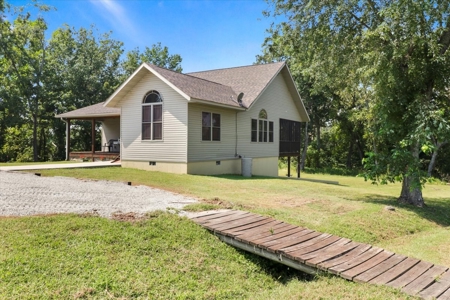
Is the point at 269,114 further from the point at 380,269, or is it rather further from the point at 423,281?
the point at 423,281

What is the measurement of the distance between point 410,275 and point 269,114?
16075 mm

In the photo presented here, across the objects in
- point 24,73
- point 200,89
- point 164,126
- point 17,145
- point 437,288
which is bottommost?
point 437,288

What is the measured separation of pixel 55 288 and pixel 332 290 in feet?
10.2

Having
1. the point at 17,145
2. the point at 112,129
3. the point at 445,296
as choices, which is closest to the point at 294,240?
the point at 445,296

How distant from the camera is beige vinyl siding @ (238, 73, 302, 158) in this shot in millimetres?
17828

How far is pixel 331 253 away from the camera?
479 centimetres

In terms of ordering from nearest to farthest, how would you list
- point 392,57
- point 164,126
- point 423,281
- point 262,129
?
point 423,281
point 392,57
point 164,126
point 262,129

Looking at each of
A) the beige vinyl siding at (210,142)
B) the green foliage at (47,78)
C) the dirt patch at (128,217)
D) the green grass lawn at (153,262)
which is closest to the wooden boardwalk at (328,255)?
the green grass lawn at (153,262)

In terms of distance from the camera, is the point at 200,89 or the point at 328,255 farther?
the point at 200,89

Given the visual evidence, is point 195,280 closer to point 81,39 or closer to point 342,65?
point 342,65

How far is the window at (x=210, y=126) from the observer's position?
15.1m

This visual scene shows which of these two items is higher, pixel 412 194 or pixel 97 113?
pixel 97 113

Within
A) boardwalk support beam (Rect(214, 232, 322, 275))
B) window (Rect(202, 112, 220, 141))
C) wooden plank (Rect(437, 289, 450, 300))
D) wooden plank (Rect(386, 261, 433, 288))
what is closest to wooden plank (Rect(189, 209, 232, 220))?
boardwalk support beam (Rect(214, 232, 322, 275))

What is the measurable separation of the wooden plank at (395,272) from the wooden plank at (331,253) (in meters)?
0.70
